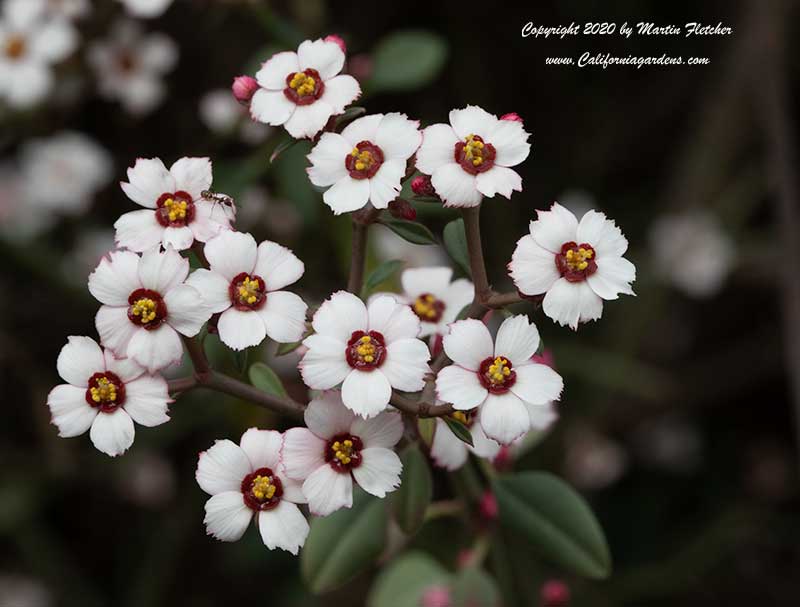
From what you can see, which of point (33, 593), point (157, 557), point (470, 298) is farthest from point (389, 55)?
point (33, 593)

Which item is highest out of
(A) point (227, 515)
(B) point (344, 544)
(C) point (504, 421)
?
(C) point (504, 421)

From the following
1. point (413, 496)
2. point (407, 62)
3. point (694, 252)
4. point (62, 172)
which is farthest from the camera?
point (694, 252)

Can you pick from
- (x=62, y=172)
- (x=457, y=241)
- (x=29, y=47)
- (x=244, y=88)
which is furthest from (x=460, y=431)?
(x=62, y=172)

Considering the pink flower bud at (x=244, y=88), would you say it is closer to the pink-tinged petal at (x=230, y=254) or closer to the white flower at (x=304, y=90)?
the white flower at (x=304, y=90)

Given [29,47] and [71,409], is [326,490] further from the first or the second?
[29,47]

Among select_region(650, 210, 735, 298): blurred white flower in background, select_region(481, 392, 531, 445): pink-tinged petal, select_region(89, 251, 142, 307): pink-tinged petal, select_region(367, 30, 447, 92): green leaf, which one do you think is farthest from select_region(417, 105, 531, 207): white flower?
select_region(650, 210, 735, 298): blurred white flower in background

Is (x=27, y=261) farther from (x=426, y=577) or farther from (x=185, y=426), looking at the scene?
(x=426, y=577)

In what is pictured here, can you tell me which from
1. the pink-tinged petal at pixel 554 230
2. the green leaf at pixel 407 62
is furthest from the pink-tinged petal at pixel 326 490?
the green leaf at pixel 407 62
